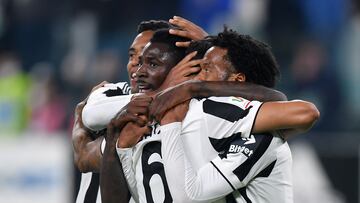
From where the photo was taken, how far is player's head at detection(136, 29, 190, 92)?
3680 millimetres

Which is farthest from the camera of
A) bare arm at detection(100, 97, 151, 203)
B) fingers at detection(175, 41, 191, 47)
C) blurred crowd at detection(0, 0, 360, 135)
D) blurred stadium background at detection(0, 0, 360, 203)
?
blurred crowd at detection(0, 0, 360, 135)

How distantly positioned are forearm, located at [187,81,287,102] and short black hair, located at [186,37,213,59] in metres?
0.20

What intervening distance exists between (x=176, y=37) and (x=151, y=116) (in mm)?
425

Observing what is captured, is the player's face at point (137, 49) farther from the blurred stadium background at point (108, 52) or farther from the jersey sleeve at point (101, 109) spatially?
the blurred stadium background at point (108, 52)

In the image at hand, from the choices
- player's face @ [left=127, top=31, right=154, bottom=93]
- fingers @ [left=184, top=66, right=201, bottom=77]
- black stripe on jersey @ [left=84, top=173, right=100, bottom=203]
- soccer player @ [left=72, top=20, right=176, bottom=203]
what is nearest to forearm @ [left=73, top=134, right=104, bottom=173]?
soccer player @ [left=72, top=20, right=176, bottom=203]

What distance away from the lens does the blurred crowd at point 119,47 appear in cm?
948

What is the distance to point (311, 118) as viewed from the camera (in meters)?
3.32

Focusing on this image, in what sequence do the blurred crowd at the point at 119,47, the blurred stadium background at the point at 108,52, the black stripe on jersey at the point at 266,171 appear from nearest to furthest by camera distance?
the black stripe on jersey at the point at 266,171, the blurred stadium background at the point at 108,52, the blurred crowd at the point at 119,47

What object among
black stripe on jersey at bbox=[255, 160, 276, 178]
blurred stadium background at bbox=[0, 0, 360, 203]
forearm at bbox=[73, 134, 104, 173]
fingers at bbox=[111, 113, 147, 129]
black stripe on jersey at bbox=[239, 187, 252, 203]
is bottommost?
blurred stadium background at bbox=[0, 0, 360, 203]

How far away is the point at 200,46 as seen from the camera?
367 centimetres

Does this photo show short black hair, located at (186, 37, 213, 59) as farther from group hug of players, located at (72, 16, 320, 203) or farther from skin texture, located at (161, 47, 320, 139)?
skin texture, located at (161, 47, 320, 139)

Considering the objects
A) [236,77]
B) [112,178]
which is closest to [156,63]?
[236,77]

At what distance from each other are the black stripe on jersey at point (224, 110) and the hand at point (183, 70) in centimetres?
17

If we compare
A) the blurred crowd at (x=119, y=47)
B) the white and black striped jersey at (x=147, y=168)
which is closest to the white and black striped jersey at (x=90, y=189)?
the white and black striped jersey at (x=147, y=168)
